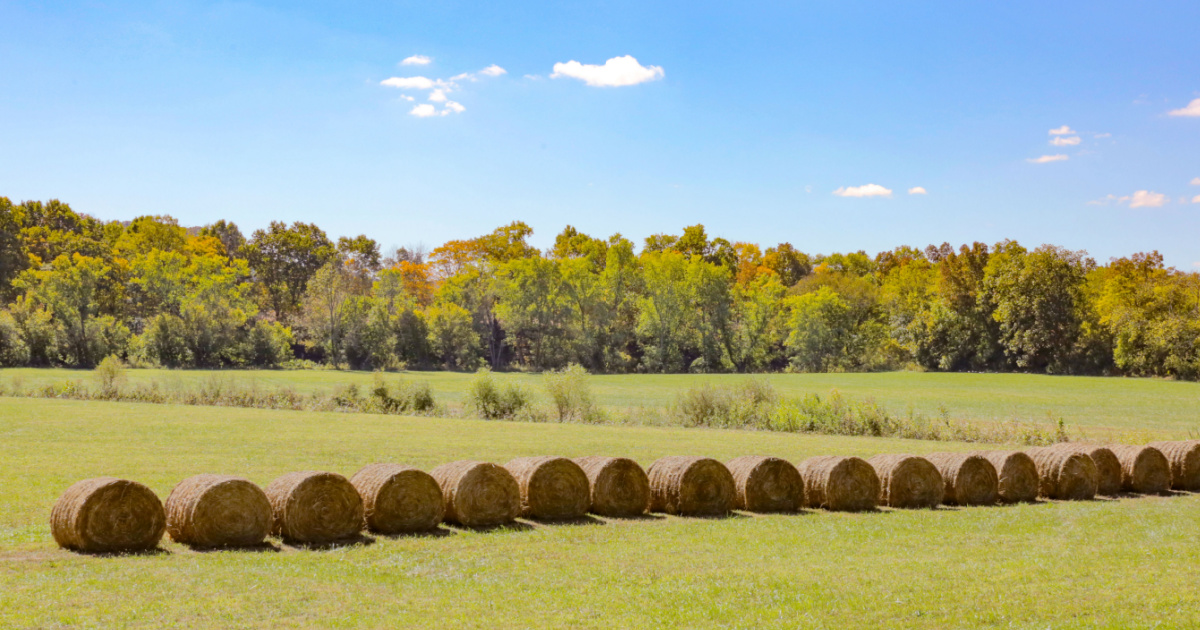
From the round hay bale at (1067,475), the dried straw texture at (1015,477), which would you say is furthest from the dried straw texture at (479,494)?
the round hay bale at (1067,475)

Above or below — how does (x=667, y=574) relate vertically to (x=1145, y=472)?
below

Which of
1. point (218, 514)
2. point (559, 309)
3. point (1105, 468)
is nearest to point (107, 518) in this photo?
point (218, 514)

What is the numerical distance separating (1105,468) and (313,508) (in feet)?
57.4

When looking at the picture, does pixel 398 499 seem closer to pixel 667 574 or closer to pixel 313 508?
pixel 313 508

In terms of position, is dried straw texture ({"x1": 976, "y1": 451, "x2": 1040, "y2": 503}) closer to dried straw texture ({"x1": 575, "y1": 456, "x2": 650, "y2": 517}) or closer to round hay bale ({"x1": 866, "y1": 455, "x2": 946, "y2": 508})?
round hay bale ({"x1": 866, "y1": 455, "x2": 946, "y2": 508})

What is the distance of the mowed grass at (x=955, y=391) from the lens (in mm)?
44875

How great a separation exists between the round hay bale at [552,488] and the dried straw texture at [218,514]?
14.9 ft

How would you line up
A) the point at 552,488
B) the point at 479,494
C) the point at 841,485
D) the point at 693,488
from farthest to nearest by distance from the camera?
the point at 841,485 < the point at 693,488 < the point at 552,488 < the point at 479,494

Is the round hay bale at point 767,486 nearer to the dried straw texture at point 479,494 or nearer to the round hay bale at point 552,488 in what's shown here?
the round hay bale at point 552,488

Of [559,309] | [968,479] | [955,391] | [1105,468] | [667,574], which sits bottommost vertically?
[667,574]

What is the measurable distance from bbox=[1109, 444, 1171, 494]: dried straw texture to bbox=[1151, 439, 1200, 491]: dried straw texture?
1.74 ft

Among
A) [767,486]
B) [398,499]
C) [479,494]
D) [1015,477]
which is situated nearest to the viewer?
[398,499]

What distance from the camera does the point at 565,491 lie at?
16094mm

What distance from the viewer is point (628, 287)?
111m
